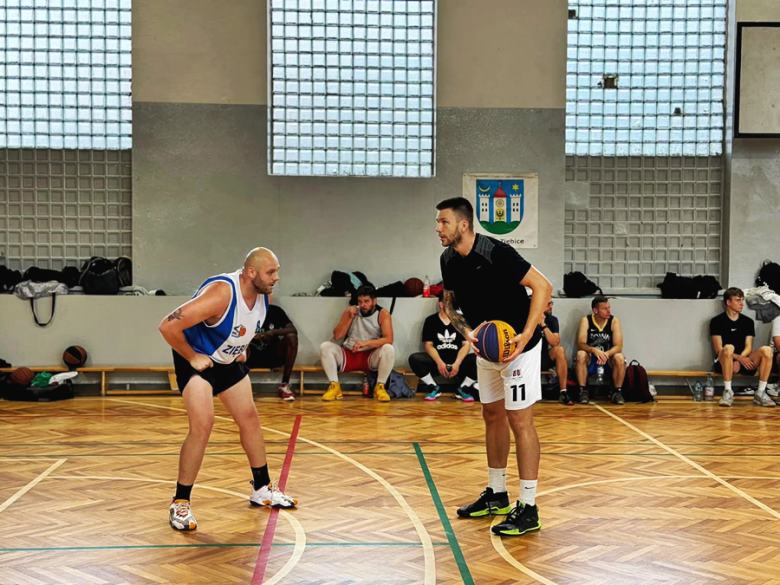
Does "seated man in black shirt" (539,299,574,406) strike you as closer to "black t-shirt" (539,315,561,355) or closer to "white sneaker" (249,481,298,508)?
"black t-shirt" (539,315,561,355)

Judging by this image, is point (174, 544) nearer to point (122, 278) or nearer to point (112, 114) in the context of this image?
point (122, 278)

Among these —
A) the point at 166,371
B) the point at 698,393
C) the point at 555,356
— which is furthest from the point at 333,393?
the point at 698,393

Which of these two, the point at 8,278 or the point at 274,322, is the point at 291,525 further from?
the point at 8,278

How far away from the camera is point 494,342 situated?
480cm

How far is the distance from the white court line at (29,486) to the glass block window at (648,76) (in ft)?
27.5

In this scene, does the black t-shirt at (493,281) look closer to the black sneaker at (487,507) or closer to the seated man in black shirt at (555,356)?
the black sneaker at (487,507)

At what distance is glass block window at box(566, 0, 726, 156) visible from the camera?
12.2 m

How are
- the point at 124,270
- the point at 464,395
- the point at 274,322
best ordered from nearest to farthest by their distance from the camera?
the point at 464,395 < the point at 274,322 < the point at 124,270

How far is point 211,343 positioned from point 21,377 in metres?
6.48

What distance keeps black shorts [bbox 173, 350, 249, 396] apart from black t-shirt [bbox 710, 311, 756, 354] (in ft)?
25.3

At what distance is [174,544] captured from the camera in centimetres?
471

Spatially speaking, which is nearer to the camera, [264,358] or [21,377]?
[21,377]

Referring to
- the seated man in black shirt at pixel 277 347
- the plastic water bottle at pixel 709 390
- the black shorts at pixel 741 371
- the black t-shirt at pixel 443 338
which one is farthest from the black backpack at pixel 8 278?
the black shorts at pixel 741 371

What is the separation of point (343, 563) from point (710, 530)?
2177mm
